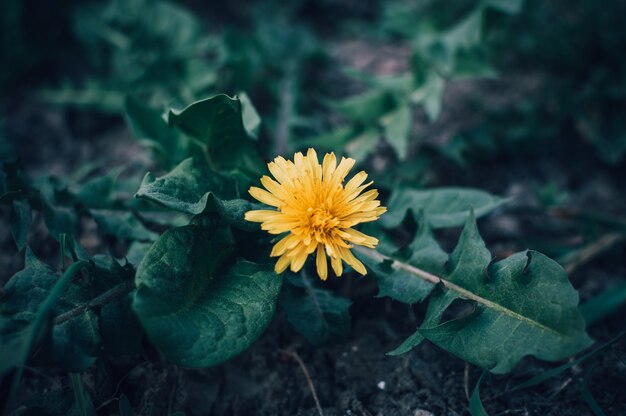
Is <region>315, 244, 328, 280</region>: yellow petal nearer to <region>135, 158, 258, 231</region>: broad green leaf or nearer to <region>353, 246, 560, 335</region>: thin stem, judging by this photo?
<region>135, 158, 258, 231</region>: broad green leaf

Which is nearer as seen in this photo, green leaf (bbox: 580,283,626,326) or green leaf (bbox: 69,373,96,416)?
green leaf (bbox: 69,373,96,416)

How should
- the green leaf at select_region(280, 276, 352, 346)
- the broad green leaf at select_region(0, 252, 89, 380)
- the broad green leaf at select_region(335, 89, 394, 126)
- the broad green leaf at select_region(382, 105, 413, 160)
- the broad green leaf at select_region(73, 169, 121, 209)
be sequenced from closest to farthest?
1. the broad green leaf at select_region(0, 252, 89, 380)
2. the green leaf at select_region(280, 276, 352, 346)
3. the broad green leaf at select_region(73, 169, 121, 209)
4. the broad green leaf at select_region(382, 105, 413, 160)
5. the broad green leaf at select_region(335, 89, 394, 126)

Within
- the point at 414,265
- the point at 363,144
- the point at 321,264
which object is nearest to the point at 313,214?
the point at 321,264

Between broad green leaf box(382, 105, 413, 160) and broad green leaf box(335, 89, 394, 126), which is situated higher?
broad green leaf box(335, 89, 394, 126)

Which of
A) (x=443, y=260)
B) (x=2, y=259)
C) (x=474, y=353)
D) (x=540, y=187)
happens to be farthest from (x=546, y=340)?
(x=2, y=259)

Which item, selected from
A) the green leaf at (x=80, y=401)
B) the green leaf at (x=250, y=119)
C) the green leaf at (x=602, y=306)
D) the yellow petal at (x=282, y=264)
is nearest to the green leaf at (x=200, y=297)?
the yellow petal at (x=282, y=264)

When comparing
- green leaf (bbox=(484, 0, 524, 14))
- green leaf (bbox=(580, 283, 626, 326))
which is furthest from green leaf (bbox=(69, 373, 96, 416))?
green leaf (bbox=(484, 0, 524, 14))
